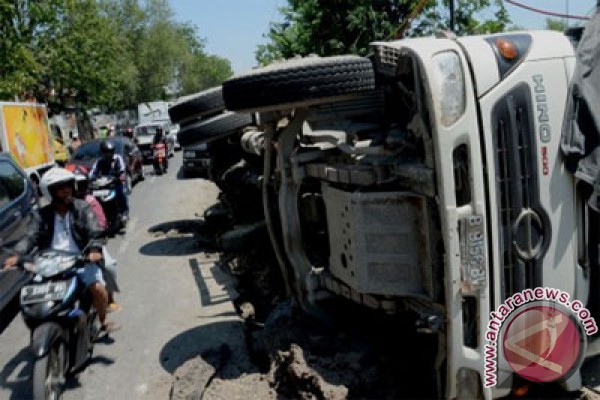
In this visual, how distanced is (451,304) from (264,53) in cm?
1935

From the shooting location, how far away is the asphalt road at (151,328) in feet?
15.8

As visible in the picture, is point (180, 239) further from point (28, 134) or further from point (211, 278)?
point (28, 134)

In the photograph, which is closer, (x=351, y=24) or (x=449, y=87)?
(x=449, y=87)

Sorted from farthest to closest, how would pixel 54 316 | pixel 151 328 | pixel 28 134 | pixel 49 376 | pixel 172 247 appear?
pixel 28 134 → pixel 172 247 → pixel 151 328 → pixel 54 316 → pixel 49 376

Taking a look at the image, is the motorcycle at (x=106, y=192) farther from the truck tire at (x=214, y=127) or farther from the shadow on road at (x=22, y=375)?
the shadow on road at (x=22, y=375)

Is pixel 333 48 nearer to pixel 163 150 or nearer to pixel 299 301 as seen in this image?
pixel 163 150

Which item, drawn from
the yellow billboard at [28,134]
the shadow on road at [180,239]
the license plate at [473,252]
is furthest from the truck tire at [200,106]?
the yellow billboard at [28,134]

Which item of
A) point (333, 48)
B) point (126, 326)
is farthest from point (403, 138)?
point (333, 48)

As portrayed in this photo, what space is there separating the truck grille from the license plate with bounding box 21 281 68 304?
3070mm

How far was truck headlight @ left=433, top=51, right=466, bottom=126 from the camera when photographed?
322 centimetres

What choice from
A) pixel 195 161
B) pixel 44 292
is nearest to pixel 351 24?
pixel 195 161

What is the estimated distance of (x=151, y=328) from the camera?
19.7ft

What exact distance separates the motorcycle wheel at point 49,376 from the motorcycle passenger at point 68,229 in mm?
537

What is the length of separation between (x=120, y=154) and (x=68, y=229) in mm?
10864
